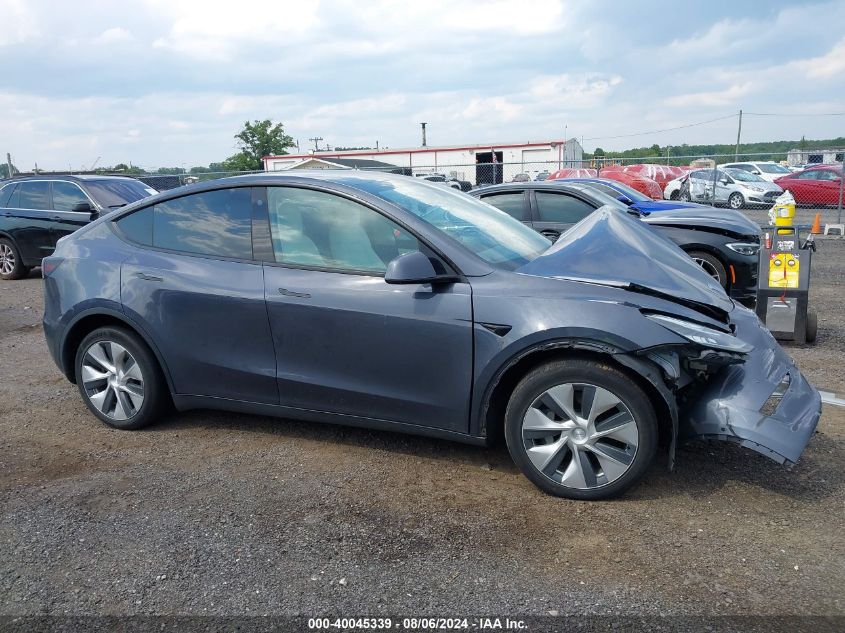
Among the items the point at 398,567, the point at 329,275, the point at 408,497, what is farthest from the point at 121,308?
the point at 398,567

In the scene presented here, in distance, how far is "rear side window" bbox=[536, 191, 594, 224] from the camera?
8.27m

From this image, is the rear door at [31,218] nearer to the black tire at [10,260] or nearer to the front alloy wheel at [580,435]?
the black tire at [10,260]

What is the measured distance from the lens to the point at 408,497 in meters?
3.51

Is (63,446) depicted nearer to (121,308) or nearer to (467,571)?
(121,308)

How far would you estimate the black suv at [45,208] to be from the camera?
1088cm

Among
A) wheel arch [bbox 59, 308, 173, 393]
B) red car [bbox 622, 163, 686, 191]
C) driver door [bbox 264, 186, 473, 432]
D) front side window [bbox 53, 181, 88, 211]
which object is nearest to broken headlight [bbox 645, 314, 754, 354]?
driver door [bbox 264, 186, 473, 432]

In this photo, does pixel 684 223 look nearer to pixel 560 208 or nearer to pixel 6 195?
pixel 560 208

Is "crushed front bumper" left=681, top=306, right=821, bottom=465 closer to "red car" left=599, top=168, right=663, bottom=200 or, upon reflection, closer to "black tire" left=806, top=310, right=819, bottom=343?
"black tire" left=806, top=310, right=819, bottom=343

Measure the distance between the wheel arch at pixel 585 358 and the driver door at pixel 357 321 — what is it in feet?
0.45

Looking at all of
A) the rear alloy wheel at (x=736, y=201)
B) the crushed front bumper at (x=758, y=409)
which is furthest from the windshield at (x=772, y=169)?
the crushed front bumper at (x=758, y=409)

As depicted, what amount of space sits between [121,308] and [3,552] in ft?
5.27

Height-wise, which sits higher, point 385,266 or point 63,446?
point 385,266

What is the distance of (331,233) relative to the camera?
3893mm

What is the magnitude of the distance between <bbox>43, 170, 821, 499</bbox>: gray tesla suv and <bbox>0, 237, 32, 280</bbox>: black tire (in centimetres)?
804
